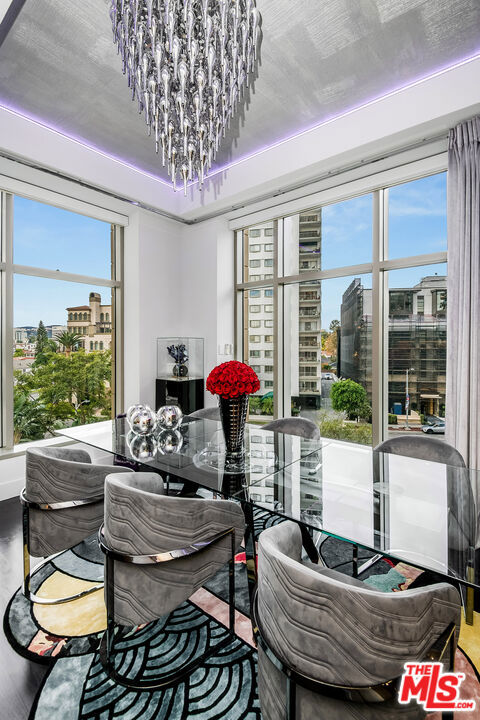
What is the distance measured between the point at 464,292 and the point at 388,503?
6.29ft

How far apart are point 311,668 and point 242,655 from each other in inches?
33.6

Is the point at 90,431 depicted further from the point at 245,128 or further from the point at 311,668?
the point at 245,128

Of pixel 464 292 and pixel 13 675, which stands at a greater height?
pixel 464 292

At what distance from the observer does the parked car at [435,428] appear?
323 centimetres

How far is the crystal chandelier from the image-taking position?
6.01ft

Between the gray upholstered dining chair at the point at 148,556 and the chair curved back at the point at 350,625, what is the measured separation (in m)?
0.59

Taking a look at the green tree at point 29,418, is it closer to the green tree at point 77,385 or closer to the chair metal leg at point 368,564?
the green tree at point 77,385

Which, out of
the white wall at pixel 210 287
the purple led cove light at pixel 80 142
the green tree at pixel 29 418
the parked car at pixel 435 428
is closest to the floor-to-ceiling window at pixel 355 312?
the parked car at pixel 435 428

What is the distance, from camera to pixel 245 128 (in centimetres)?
335

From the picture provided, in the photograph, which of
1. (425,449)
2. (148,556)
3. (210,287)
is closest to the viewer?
(148,556)

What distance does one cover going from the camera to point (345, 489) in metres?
1.69

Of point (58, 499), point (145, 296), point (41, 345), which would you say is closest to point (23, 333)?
point (41, 345)

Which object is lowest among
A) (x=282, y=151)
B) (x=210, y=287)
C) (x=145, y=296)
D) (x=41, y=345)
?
(x=41, y=345)

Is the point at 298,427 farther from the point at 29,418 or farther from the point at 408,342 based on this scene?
the point at 29,418
